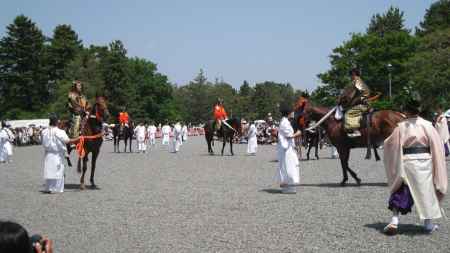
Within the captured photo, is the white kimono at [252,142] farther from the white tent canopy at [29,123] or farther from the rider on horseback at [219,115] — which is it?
the white tent canopy at [29,123]

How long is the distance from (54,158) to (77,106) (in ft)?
7.38

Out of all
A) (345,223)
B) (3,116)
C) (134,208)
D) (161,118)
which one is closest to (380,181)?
(345,223)

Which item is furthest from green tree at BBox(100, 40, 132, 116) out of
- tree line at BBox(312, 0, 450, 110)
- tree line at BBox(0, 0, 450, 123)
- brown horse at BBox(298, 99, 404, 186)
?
brown horse at BBox(298, 99, 404, 186)

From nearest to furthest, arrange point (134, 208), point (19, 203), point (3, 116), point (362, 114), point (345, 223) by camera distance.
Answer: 1. point (345, 223)
2. point (134, 208)
3. point (19, 203)
4. point (362, 114)
5. point (3, 116)

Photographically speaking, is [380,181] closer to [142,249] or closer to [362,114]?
[362,114]

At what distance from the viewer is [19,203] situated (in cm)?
1062

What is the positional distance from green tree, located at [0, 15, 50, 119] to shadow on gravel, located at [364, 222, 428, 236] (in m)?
70.2

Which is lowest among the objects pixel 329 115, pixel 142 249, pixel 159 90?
pixel 142 249

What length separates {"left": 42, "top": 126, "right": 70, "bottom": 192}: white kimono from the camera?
12266 millimetres

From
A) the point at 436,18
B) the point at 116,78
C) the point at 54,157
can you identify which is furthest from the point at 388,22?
the point at 54,157

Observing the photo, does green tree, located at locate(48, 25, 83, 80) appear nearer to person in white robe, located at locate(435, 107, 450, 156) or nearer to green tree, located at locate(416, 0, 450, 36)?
green tree, located at locate(416, 0, 450, 36)

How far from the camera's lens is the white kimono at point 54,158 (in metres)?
12.3

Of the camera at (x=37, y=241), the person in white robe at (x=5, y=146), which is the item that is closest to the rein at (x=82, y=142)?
the camera at (x=37, y=241)

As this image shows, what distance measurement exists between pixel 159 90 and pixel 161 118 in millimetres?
5131
